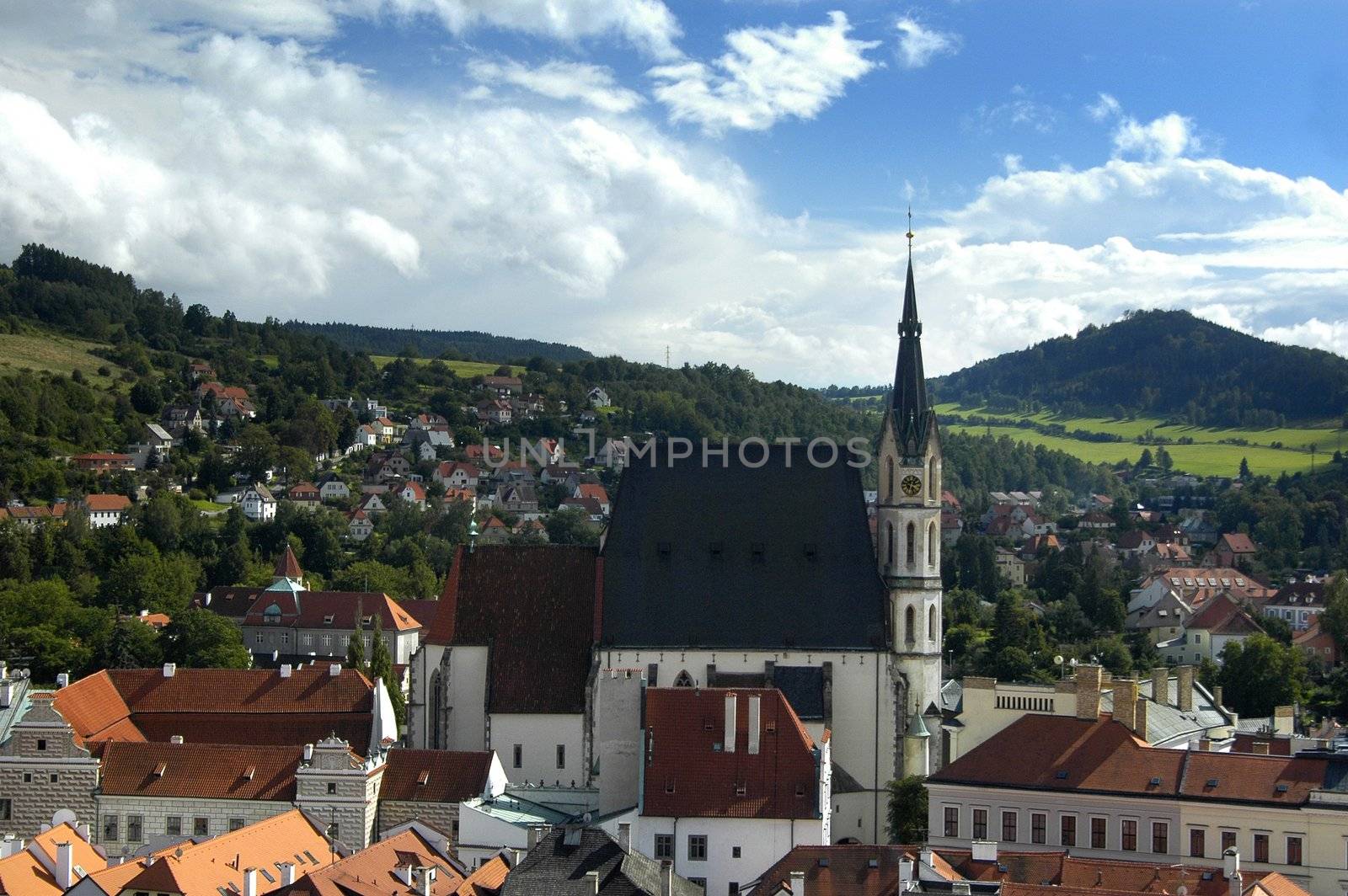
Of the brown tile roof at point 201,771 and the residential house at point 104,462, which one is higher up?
the residential house at point 104,462

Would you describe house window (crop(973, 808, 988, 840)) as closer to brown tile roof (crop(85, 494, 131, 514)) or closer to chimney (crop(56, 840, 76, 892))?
chimney (crop(56, 840, 76, 892))

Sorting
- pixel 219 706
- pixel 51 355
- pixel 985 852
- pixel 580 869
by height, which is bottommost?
pixel 580 869

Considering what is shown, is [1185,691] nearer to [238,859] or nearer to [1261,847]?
[1261,847]

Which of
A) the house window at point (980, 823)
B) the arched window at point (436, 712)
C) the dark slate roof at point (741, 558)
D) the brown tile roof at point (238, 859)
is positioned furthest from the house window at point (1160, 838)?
the arched window at point (436, 712)

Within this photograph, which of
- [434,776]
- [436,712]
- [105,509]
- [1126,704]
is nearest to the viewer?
Result: [1126,704]

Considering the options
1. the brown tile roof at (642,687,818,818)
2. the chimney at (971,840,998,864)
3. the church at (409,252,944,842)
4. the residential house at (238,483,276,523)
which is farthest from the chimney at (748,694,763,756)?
the residential house at (238,483,276,523)

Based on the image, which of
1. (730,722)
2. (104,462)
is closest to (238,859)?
(730,722)

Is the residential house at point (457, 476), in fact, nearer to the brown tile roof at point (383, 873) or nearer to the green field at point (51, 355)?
the green field at point (51, 355)
